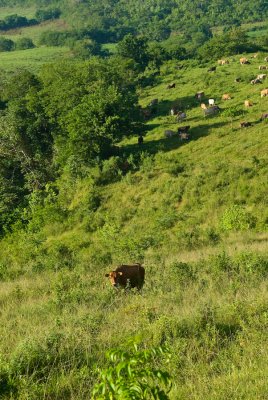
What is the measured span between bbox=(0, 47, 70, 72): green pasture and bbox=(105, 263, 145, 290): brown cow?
296 feet

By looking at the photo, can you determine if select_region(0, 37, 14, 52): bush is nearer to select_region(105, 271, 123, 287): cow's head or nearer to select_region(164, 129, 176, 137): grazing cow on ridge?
select_region(164, 129, 176, 137): grazing cow on ridge

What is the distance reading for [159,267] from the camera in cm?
1211

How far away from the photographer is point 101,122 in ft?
108

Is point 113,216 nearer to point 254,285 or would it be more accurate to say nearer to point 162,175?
point 162,175

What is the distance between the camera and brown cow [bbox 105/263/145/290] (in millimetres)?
10391

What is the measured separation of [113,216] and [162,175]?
5048 mm

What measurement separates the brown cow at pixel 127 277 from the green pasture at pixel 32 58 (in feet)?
296

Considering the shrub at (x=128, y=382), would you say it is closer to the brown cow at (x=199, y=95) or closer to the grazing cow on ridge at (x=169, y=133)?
the grazing cow on ridge at (x=169, y=133)

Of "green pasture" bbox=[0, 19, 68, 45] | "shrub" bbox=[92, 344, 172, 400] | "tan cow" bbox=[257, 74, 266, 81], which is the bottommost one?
"tan cow" bbox=[257, 74, 266, 81]

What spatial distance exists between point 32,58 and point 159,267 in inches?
4384

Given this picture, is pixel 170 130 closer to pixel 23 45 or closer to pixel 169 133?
pixel 169 133

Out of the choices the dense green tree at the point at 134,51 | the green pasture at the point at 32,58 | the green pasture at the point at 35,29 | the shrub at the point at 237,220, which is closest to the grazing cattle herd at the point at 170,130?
the shrub at the point at 237,220

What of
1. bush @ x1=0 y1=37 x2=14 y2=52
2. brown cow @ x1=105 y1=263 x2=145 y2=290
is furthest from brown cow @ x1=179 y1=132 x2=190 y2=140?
bush @ x1=0 y1=37 x2=14 y2=52

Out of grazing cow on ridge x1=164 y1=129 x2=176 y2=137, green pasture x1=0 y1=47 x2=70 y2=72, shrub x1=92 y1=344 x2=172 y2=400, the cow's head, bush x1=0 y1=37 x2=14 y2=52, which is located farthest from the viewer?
bush x1=0 y1=37 x2=14 y2=52
